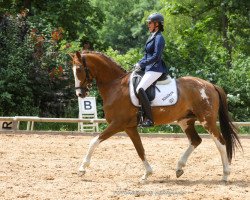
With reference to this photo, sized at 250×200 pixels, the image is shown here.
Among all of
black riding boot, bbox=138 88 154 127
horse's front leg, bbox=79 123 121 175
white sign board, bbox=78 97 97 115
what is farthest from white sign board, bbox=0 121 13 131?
black riding boot, bbox=138 88 154 127

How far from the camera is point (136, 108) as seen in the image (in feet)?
28.5

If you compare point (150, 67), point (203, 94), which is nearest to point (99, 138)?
point (150, 67)

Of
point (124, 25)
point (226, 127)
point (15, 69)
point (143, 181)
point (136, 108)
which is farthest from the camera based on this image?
point (124, 25)

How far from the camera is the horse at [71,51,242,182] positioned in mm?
8641

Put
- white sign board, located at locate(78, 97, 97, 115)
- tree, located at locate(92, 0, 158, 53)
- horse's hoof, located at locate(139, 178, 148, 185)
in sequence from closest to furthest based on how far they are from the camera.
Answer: horse's hoof, located at locate(139, 178, 148, 185) < white sign board, located at locate(78, 97, 97, 115) < tree, located at locate(92, 0, 158, 53)

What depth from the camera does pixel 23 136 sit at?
46.3ft

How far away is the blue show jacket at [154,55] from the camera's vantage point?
8.48 metres

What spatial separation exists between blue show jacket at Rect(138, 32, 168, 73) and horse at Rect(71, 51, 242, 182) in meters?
0.46

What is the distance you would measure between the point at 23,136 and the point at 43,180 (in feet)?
20.0

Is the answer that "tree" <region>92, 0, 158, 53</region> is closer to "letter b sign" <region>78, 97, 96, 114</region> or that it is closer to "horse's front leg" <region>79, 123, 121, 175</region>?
"letter b sign" <region>78, 97, 96, 114</region>

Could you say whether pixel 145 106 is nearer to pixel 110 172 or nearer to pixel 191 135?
pixel 191 135

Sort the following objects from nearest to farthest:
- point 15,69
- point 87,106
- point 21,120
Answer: point 21,120, point 87,106, point 15,69

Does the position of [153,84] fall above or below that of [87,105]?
below

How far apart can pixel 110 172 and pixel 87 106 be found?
25.4ft
